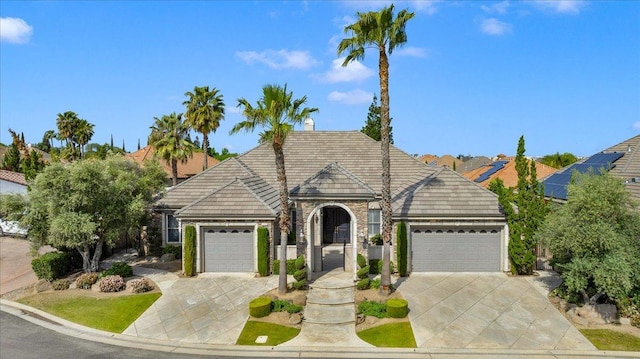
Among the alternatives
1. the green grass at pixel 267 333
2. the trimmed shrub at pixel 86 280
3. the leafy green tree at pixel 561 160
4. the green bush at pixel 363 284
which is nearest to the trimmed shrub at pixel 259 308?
the green grass at pixel 267 333

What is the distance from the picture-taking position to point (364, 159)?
29.2 meters

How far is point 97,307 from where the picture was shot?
1697 cm

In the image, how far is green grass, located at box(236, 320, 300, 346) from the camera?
46.3 feet

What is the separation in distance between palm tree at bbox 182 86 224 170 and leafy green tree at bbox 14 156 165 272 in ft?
50.0

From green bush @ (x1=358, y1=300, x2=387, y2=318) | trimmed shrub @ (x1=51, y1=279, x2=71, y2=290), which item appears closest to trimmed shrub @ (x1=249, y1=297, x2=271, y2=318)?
green bush @ (x1=358, y1=300, x2=387, y2=318)

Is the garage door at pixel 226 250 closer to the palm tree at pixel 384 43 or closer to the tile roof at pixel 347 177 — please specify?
the tile roof at pixel 347 177

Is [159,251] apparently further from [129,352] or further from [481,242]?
[481,242]

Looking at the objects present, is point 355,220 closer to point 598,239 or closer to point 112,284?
point 598,239

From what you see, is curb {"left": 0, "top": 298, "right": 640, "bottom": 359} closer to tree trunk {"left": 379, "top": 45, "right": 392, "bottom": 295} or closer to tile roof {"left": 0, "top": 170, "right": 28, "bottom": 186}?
tree trunk {"left": 379, "top": 45, "right": 392, "bottom": 295}

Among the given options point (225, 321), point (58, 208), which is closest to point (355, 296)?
point (225, 321)

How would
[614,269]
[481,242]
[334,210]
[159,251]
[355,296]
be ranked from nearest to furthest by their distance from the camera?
1. [614,269]
2. [355,296]
3. [481,242]
4. [159,251]
5. [334,210]

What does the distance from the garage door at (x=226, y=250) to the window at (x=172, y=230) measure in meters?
4.95

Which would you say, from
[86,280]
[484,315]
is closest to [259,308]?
[484,315]

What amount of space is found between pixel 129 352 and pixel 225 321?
3.62 meters
